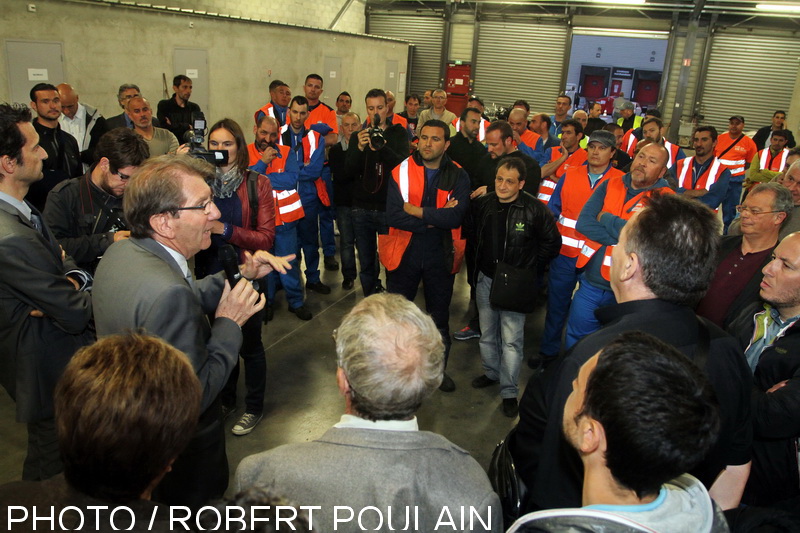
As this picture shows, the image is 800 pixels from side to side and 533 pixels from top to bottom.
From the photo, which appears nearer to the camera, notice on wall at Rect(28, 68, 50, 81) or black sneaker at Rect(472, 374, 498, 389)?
black sneaker at Rect(472, 374, 498, 389)

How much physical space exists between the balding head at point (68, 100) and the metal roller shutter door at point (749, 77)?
14.6m

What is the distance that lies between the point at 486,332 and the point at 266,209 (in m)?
1.85

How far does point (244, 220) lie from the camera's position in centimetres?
372

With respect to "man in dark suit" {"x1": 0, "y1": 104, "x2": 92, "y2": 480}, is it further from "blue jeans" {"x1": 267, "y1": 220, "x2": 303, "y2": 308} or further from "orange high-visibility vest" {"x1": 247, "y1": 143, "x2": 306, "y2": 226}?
"orange high-visibility vest" {"x1": 247, "y1": 143, "x2": 306, "y2": 226}

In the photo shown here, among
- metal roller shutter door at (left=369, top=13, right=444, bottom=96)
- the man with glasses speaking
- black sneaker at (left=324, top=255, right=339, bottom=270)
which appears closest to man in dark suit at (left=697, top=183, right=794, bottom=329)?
the man with glasses speaking

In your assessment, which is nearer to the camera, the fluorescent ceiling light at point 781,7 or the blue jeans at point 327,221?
the blue jeans at point 327,221

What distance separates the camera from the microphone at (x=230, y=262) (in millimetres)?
2426

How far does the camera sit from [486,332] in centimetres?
420

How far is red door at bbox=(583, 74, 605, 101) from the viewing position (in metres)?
15.5

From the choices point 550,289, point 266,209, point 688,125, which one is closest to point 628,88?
point 688,125

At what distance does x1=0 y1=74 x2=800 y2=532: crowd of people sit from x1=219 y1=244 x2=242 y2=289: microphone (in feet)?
0.04

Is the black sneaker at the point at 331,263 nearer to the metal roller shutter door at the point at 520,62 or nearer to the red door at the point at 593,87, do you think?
the metal roller shutter door at the point at 520,62

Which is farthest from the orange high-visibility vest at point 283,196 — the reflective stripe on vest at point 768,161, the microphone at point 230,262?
the reflective stripe on vest at point 768,161

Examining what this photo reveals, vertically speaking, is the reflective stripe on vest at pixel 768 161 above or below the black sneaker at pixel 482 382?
above
